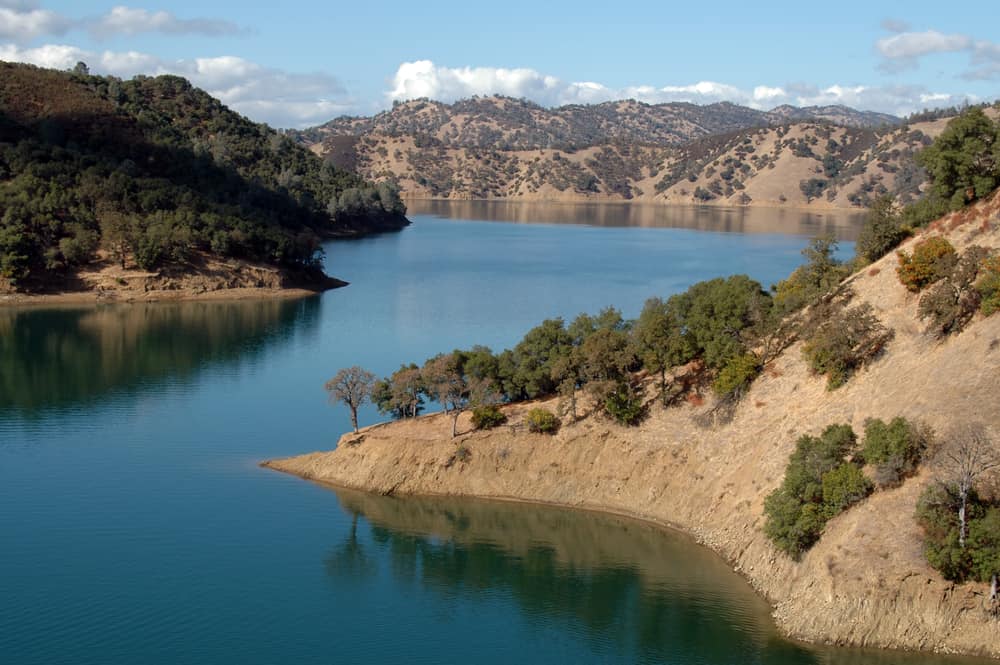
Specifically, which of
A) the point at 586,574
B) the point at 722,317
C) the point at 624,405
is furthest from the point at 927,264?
the point at 586,574

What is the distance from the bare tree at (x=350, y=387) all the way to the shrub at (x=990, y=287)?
29907 millimetres

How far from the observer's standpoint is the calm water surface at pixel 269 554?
33.7 m

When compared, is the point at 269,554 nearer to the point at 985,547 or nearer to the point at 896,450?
the point at 896,450

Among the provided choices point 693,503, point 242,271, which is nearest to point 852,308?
point 693,503

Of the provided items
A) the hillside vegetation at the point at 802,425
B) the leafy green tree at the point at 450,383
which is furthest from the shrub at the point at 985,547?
the leafy green tree at the point at 450,383

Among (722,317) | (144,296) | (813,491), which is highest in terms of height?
(722,317)

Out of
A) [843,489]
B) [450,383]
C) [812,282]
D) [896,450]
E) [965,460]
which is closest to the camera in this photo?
[965,460]

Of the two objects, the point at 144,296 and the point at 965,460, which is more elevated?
the point at 144,296

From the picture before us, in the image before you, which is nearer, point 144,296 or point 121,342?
point 121,342

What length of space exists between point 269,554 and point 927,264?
32473mm

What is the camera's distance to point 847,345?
1727 inches

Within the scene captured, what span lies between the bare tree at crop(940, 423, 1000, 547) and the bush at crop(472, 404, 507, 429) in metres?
21.5

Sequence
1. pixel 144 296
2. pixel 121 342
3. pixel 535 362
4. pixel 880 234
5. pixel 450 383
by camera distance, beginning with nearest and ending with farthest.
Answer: pixel 450 383 → pixel 880 234 → pixel 535 362 → pixel 121 342 → pixel 144 296

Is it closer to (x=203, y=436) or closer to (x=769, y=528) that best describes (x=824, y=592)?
(x=769, y=528)
